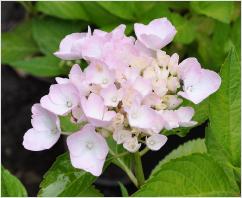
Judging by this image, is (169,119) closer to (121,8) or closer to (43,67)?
(121,8)

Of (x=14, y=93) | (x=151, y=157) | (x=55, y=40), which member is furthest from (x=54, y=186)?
(x=14, y=93)

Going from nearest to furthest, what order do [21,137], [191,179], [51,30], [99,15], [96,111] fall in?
[96,111] → [191,179] → [99,15] → [51,30] → [21,137]

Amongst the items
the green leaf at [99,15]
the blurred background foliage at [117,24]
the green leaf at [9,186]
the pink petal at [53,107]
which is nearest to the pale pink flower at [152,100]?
the pink petal at [53,107]

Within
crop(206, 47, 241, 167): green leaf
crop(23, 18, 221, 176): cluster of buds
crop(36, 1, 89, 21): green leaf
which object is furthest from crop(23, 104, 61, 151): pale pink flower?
crop(36, 1, 89, 21): green leaf

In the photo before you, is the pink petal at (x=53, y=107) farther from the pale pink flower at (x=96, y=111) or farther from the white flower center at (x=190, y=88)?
the white flower center at (x=190, y=88)

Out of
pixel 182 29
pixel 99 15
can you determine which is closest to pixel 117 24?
pixel 99 15

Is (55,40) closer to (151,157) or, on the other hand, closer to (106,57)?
(151,157)
